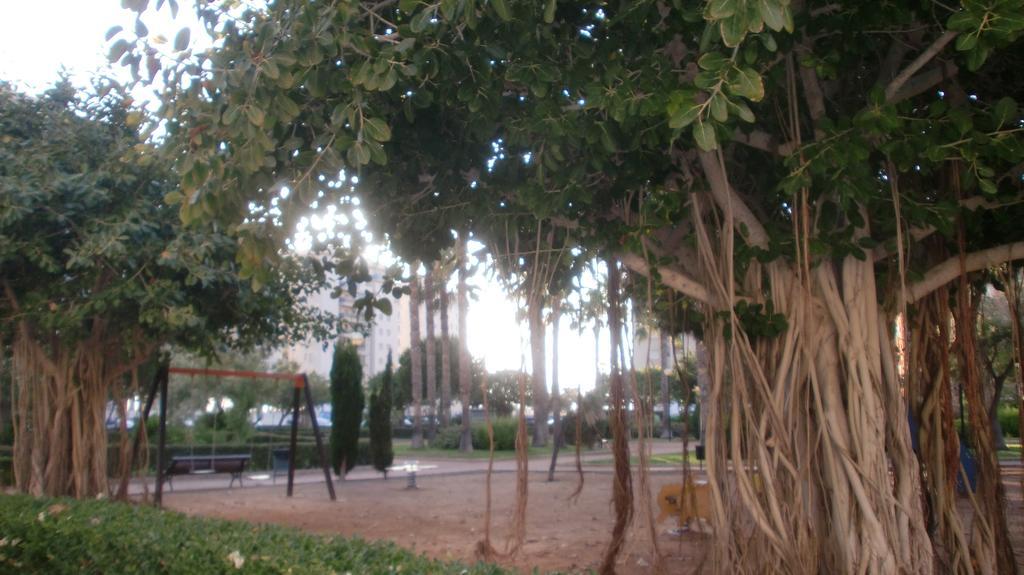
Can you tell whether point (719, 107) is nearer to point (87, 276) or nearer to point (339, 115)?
point (339, 115)

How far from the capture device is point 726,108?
3891mm

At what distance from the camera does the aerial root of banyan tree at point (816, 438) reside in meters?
4.62

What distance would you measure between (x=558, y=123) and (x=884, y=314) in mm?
2132

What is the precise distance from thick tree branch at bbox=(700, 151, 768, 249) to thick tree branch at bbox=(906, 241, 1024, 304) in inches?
35.7

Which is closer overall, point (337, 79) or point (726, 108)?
point (726, 108)

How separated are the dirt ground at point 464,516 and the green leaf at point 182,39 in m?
3.46

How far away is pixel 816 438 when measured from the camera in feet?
15.8

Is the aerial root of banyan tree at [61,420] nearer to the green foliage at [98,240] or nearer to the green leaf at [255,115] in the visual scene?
the green foliage at [98,240]

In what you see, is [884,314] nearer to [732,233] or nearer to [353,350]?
[732,233]

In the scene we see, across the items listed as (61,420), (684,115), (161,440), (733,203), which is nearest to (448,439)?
(161,440)

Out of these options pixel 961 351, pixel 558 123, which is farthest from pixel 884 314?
pixel 558 123

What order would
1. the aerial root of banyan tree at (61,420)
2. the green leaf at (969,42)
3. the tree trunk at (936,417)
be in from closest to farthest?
the green leaf at (969,42), the tree trunk at (936,417), the aerial root of banyan tree at (61,420)

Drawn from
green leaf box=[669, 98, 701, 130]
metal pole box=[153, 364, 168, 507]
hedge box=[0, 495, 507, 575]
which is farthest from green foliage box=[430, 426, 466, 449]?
green leaf box=[669, 98, 701, 130]

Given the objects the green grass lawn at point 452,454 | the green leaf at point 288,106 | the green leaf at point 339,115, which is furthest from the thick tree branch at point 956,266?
the green grass lawn at point 452,454
